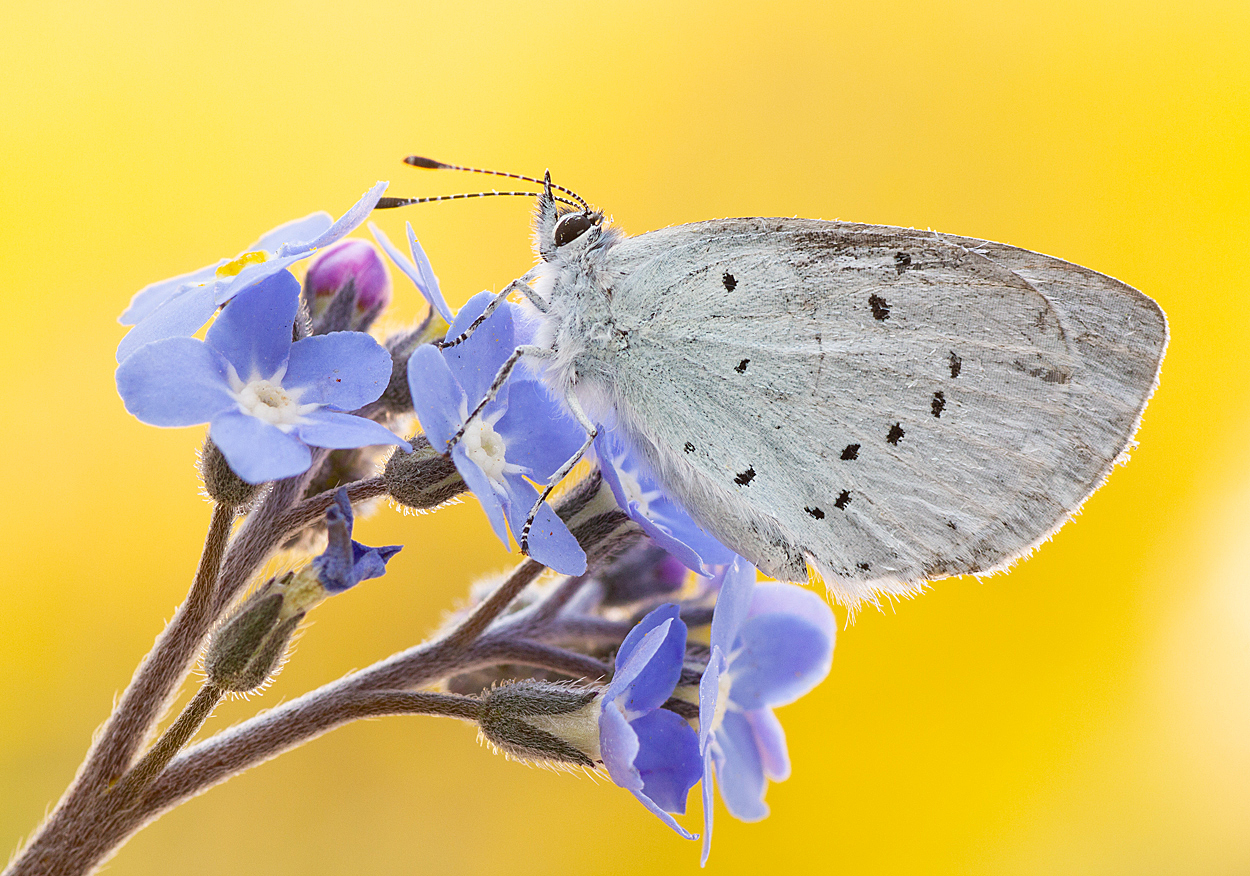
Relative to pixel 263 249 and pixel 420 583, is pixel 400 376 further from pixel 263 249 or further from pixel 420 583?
pixel 420 583

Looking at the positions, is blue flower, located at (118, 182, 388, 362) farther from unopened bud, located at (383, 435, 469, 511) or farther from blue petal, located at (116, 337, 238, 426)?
unopened bud, located at (383, 435, 469, 511)

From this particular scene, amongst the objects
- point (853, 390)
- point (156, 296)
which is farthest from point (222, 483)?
point (853, 390)

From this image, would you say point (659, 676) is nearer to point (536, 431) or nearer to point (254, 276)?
point (536, 431)

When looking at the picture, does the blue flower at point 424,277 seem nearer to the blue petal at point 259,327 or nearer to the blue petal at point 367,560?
the blue petal at point 259,327

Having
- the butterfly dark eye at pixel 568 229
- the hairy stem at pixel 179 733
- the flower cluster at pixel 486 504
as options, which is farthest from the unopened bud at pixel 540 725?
the butterfly dark eye at pixel 568 229

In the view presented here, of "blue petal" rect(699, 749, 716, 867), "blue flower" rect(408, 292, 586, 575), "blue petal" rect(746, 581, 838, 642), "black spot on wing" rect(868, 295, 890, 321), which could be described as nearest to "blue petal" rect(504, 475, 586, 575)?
"blue flower" rect(408, 292, 586, 575)
